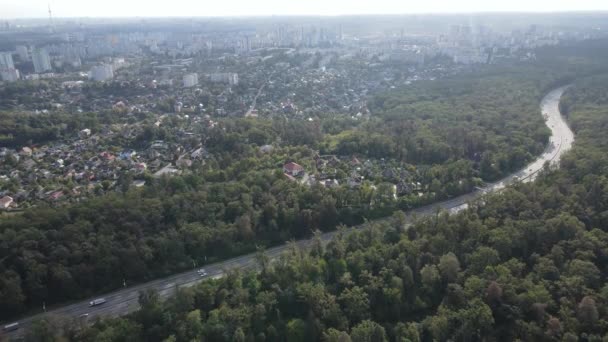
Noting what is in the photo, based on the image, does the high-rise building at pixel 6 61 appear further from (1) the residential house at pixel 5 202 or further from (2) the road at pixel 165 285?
(2) the road at pixel 165 285

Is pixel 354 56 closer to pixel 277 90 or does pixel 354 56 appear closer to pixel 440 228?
pixel 277 90

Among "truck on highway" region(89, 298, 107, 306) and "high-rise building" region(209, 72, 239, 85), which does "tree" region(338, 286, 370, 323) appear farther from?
"high-rise building" region(209, 72, 239, 85)

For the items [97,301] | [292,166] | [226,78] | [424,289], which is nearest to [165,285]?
[97,301]

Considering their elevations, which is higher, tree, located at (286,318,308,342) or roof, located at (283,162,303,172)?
roof, located at (283,162,303,172)

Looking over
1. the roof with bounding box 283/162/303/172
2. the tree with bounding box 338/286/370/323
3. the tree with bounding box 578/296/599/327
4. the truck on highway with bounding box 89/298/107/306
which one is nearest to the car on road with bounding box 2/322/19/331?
the truck on highway with bounding box 89/298/107/306

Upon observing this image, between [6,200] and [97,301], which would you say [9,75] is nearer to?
[6,200]

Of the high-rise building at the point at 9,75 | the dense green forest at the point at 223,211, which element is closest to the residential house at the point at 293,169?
the dense green forest at the point at 223,211

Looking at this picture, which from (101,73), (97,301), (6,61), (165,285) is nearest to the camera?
(97,301)
